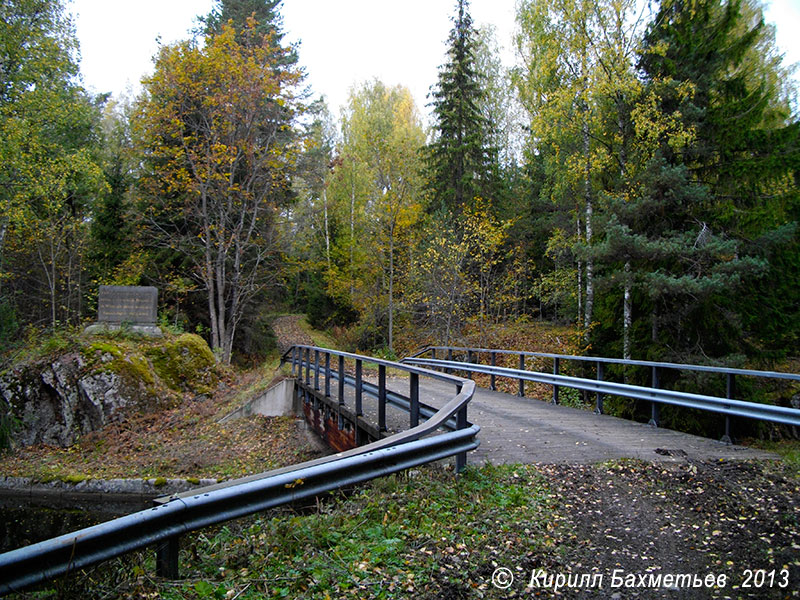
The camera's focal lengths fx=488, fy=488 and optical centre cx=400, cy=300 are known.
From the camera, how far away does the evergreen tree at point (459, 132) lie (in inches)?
946

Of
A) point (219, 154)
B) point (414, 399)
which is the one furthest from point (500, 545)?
point (219, 154)

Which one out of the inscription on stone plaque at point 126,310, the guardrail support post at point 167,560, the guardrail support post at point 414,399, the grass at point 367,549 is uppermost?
the inscription on stone plaque at point 126,310

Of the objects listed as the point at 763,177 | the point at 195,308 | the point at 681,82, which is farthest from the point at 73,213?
the point at 763,177

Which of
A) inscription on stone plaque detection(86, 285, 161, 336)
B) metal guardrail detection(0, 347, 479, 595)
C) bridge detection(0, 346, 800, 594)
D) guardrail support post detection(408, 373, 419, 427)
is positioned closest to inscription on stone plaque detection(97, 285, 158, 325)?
inscription on stone plaque detection(86, 285, 161, 336)

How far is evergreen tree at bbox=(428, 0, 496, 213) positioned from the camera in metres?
24.0

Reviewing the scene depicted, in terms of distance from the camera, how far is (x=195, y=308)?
20.8 metres

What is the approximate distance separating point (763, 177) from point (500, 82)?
24.5 meters

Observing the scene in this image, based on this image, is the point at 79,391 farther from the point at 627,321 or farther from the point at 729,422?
the point at 627,321

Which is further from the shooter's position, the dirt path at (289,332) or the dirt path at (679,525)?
the dirt path at (289,332)

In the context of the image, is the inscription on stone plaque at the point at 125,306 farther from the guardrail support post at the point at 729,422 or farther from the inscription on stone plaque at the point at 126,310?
the guardrail support post at the point at 729,422

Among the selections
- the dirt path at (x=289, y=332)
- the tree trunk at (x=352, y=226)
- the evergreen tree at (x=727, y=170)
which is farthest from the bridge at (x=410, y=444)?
the dirt path at (x=289, y=332)

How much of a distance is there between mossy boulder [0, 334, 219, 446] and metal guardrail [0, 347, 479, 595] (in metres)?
11.0

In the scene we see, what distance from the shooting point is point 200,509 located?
268cm

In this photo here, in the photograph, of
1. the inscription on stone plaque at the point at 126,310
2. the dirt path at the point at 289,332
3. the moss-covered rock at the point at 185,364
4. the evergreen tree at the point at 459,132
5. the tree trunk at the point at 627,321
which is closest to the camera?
the tree trunk at the point at 627,321
